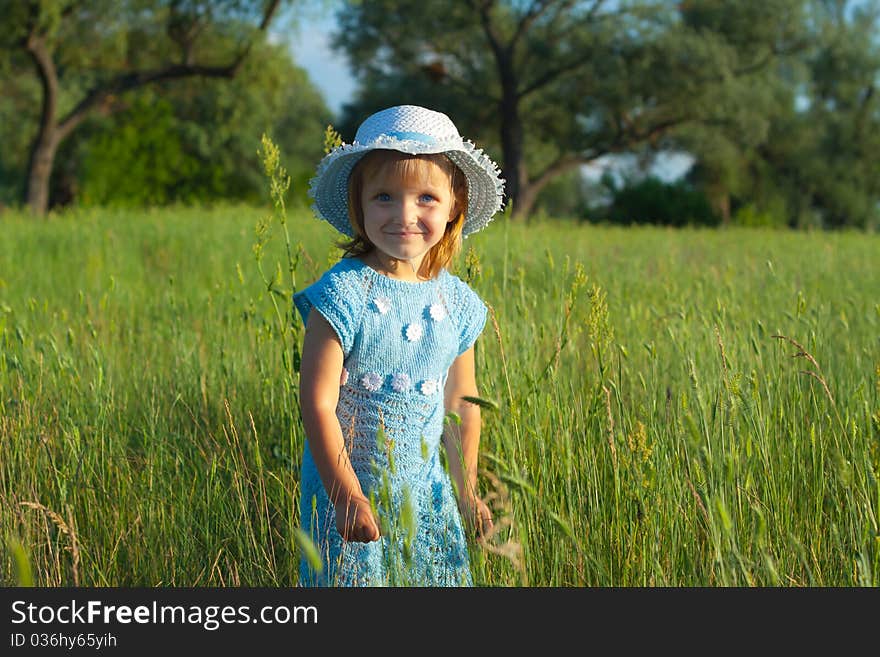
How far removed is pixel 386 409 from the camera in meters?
1.85

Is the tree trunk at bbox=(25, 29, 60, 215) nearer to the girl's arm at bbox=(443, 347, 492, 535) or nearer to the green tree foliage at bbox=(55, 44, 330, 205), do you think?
the green tree foliage at bbox=(55, 44, 330, 205)

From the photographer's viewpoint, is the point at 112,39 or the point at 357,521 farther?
the point at 112,39

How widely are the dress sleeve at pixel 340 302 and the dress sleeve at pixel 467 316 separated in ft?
0.89

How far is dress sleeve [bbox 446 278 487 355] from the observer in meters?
1.97

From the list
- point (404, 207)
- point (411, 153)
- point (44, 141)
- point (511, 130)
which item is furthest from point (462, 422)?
point (511, 130)

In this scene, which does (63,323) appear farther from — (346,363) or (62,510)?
(346,363)

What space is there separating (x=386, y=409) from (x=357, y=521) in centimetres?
31

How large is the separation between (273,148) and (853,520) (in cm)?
170

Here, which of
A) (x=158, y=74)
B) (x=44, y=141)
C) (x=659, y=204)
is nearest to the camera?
(x=158, y=74)

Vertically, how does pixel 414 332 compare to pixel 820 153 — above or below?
below

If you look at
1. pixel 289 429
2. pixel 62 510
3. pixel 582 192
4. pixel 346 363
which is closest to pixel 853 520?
pixel 346 363

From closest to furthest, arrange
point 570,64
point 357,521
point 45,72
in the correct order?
1. point 357,521
2. point 45,72
3. point 570,64

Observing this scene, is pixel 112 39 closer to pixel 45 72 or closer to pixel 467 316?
pixel 45 72

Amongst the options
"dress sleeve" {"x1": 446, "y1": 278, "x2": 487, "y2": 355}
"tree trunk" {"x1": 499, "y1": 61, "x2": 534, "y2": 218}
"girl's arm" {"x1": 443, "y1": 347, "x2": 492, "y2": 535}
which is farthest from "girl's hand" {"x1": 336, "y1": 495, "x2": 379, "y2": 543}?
"tree trunk" {"x1": 499, "y1": 61, "x2": 534, "y2": 218}
